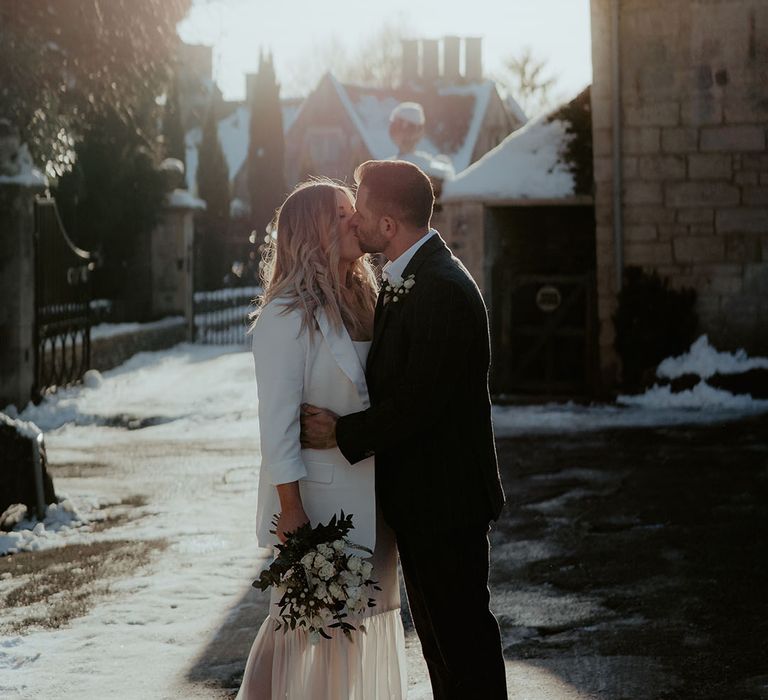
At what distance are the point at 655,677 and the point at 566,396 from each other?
10407mm

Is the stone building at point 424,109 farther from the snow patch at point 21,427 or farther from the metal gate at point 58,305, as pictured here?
the snow patch at point 21,427

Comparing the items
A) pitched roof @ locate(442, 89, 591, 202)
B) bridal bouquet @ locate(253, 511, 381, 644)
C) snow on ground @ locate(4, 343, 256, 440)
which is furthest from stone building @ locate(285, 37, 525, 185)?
bridal bouquet @ locate(253, 511, 381, 644)

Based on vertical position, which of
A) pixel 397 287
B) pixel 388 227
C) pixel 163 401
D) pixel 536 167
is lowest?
pixel 163 401

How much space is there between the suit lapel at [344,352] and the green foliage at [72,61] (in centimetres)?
1124

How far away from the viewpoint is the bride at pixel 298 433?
3.91m

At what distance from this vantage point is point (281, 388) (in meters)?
3.90

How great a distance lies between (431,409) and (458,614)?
0.61 meters

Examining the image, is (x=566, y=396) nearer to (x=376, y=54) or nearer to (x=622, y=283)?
(x=622, y=283)

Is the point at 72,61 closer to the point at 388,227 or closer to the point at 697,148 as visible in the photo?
the point at 697,148

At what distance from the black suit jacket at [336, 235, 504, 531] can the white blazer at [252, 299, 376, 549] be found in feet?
0.28

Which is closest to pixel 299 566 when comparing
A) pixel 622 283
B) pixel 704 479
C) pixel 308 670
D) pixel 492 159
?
pixel 308 670

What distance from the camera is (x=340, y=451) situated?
13.0 ft

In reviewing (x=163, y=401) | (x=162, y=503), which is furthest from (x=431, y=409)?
(x=163, y=401)

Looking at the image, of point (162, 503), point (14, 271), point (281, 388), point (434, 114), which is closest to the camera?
point (281, 388)
